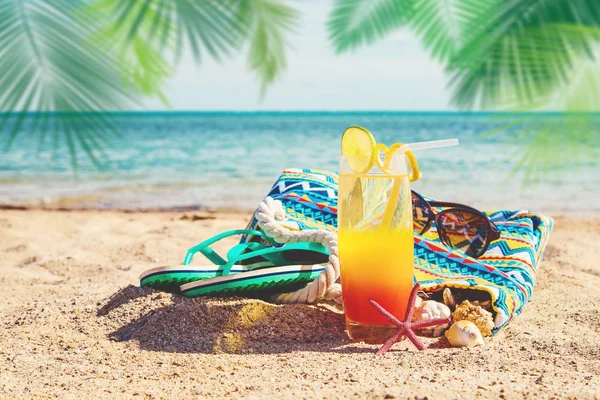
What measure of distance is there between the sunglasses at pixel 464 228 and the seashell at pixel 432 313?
46 cm

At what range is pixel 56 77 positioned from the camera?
61cm

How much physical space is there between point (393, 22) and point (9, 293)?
2.72 meters

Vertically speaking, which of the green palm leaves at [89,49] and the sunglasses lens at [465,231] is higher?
the green palm leaves at [89,49]

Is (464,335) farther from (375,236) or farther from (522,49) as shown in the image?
(522,49)

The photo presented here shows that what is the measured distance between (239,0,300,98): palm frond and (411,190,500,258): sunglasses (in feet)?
6.37

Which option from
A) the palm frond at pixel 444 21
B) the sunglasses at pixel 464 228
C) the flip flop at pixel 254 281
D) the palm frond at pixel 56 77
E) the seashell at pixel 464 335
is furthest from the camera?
the sunglasses at pixel 464 228

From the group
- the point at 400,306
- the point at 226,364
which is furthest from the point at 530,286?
the point at 226,364

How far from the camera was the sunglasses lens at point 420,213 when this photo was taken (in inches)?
103

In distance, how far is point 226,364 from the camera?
1.86 m

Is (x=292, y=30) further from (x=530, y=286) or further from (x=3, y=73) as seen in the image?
(x=530, y=286)

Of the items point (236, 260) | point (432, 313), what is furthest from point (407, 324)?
point (236, 260)

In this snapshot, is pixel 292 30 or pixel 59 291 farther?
pixel 59 291

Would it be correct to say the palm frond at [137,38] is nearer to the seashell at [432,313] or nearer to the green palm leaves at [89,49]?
the green palm leaves at [89,49]

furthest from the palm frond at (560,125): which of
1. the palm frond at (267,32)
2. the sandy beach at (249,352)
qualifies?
the sandy beach at (249,352)
